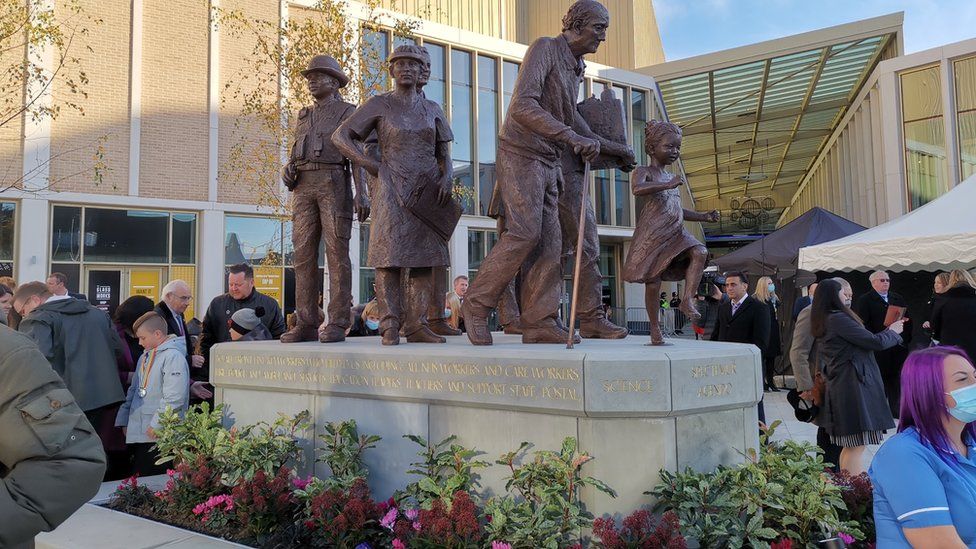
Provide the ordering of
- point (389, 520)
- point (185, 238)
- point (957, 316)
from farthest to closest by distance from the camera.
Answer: point (185, 238) < point (957, 316) < point (389, 520)

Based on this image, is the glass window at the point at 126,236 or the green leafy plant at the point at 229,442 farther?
the glass window at the point at 126,236

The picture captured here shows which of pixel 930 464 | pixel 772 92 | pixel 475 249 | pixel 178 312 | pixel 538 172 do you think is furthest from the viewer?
pixel 772 92

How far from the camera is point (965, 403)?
2.82 m

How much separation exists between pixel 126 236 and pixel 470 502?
58.4 ft

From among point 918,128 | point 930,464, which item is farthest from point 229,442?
point 918,128

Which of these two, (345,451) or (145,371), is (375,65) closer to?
(145,371)

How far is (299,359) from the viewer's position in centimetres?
546

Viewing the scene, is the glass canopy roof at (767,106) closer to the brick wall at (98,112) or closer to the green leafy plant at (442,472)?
the brick wall at (98,112)

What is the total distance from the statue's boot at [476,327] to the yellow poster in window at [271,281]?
1597 cm

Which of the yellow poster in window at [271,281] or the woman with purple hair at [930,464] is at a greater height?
the yellow poster in window at [271,281]

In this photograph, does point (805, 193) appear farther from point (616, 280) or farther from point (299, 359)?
point (299, 359)

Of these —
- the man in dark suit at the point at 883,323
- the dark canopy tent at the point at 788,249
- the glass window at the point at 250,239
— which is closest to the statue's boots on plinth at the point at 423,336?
the man in dark suit at the point at 883,323

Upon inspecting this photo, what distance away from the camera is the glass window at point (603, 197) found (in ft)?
93.9

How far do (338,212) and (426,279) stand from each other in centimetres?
93
